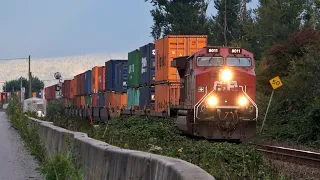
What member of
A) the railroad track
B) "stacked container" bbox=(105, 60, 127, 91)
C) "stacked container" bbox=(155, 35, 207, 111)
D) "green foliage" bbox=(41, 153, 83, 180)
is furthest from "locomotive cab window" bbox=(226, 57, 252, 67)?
"stacked container" bbox=(105, 60, 127, 91)

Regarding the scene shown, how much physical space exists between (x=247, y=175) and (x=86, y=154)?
2650 millimetres

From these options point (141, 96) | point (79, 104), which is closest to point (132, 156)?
point (141, 96)

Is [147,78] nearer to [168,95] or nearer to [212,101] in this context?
[168,95]

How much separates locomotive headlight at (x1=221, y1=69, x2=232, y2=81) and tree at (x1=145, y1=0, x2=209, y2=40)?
48.2 meters

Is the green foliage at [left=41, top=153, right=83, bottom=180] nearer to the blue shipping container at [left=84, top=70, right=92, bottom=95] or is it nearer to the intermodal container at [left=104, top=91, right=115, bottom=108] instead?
Answer: the intermodal container at [left=104, top=91, right=115, bottom=108]

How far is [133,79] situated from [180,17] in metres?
38.3

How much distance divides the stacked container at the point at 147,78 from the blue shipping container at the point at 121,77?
4643mm

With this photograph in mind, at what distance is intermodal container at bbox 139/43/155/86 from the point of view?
30.3 meters

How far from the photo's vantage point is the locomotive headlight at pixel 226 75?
21.6 metres

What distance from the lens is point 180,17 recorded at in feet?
236

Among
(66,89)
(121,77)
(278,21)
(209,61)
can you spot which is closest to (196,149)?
(209,61)

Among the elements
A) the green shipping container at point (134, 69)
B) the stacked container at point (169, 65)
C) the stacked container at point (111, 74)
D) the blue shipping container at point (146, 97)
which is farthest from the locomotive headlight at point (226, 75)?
the stacked container at point (111, 74)

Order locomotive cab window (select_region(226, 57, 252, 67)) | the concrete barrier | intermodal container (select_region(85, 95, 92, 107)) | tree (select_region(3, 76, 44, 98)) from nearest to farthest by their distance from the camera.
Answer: the concrete barrier < locomotive cab window (select_region(226, 57, 252, 67)) < intermodal container (select_region(85, 95, 92, 107)) < tree (select_region(3, 76, 44, 98))

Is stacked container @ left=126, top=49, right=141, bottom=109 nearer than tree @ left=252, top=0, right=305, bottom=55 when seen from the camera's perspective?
Yes
